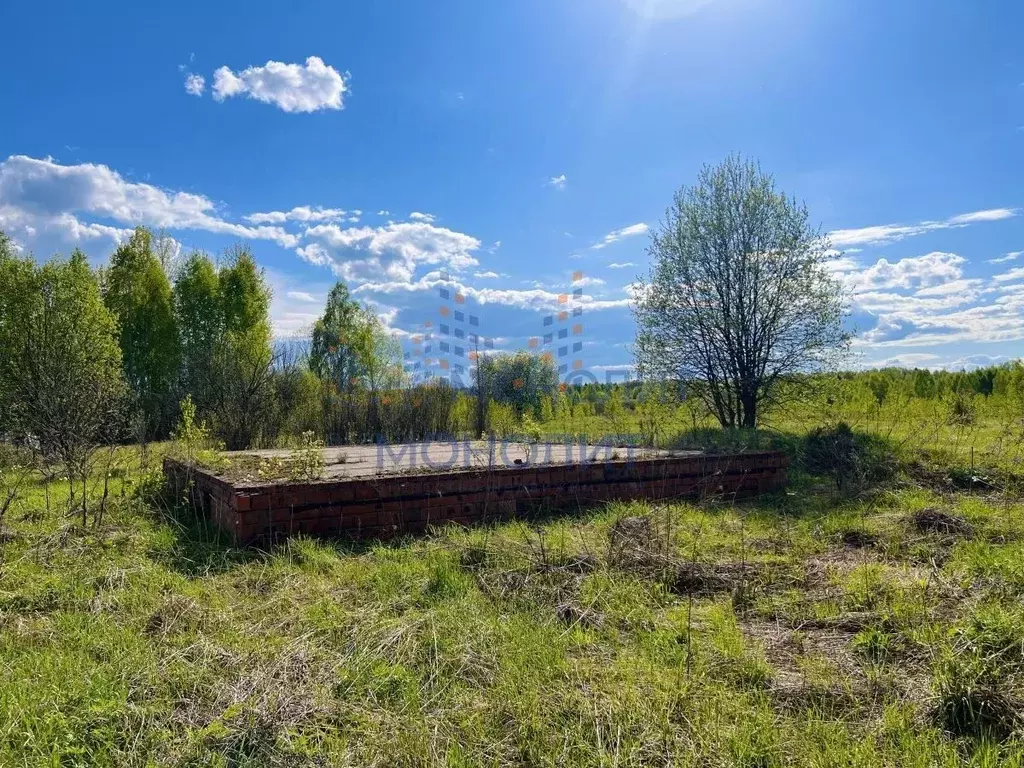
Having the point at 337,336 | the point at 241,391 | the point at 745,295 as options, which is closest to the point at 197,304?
the point at 337,336

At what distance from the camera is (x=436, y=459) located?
20.8ft

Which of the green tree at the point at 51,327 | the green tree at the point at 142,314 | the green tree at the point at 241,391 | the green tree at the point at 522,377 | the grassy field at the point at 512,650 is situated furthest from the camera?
the green tree at the point at 522,377

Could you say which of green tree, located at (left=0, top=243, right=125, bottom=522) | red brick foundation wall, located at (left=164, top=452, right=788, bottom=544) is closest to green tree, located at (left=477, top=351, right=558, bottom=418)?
green tree, located at (left=0, top=243, right=125, bottom=522)

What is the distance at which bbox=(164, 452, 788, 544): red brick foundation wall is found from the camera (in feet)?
14.6

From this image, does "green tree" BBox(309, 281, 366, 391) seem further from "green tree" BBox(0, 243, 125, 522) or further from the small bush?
the small bush

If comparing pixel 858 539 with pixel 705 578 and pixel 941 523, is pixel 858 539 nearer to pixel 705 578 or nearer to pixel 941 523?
pixel 941 523

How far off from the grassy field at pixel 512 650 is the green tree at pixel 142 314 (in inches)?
670

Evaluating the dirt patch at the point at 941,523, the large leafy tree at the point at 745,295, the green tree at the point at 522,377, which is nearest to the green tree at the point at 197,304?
the green tree at the point at 522,377

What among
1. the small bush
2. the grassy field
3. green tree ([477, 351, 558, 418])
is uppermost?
green tree ([477, 351, 558, 418])

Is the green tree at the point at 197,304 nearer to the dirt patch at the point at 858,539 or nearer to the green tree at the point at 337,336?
the green tree at the point at 337,336

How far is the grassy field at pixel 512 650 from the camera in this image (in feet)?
6.59

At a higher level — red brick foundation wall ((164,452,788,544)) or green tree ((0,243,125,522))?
green tree ((0,243,125,522))

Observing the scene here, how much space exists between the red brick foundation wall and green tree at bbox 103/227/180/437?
1548cm

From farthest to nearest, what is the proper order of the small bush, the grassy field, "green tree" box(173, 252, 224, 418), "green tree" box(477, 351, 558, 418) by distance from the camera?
"green tree" box(477, 351, 558, 418) → "green tree" box(173, 252, 224, 418) → the small bush → the grassy field
